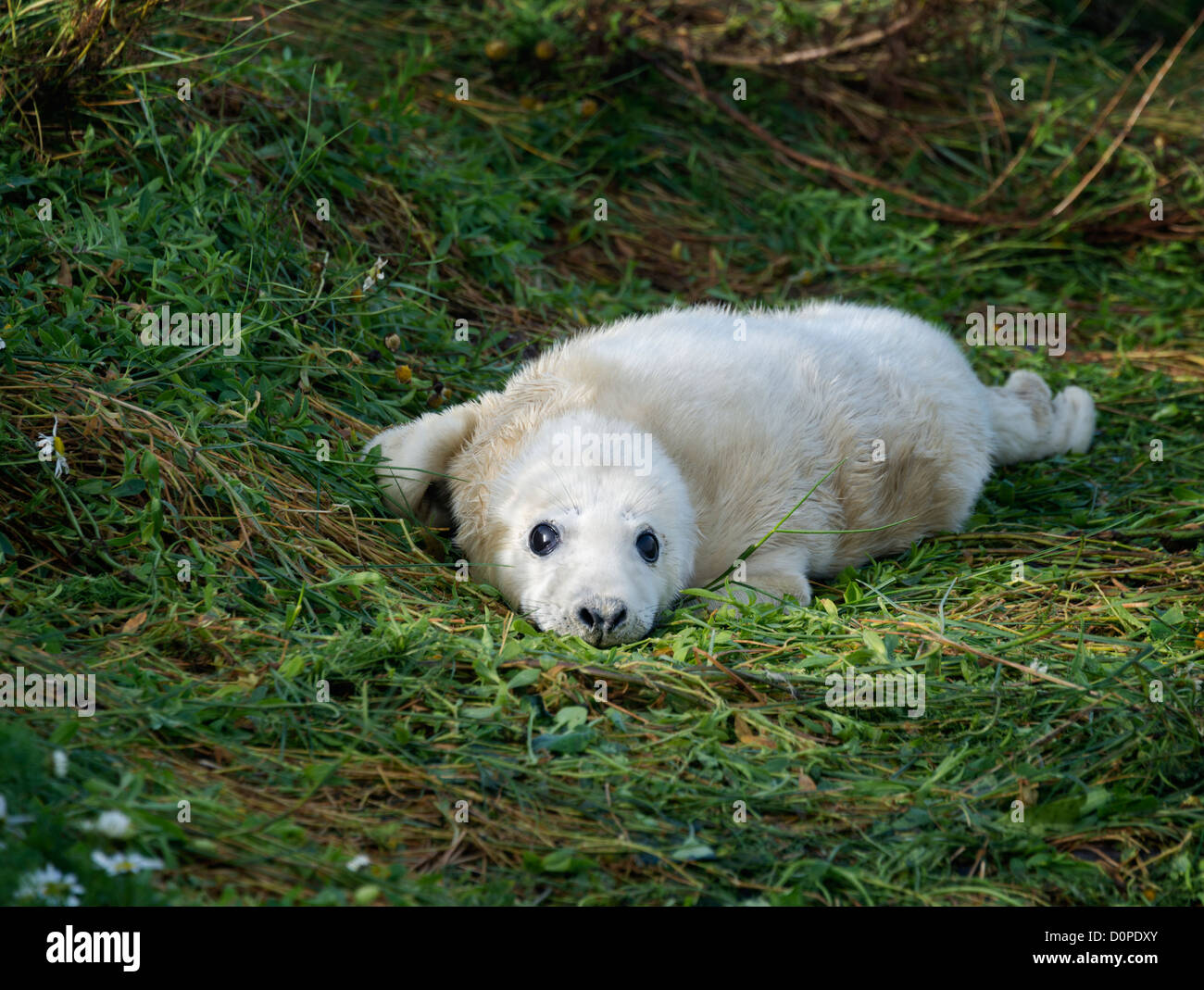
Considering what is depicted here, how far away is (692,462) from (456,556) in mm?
825

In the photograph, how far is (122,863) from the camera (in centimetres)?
212

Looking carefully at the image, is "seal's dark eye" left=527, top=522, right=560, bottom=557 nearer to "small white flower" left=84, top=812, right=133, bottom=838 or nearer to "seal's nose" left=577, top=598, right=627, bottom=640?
"seal's nose" left=577, top=598, right=627, bottom=640

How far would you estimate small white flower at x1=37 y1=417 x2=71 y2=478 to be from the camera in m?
3.10

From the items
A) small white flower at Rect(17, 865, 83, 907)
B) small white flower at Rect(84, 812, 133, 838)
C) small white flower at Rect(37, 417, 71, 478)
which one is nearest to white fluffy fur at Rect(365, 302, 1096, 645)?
small white flower at Rect(37, 417, 71, 478)

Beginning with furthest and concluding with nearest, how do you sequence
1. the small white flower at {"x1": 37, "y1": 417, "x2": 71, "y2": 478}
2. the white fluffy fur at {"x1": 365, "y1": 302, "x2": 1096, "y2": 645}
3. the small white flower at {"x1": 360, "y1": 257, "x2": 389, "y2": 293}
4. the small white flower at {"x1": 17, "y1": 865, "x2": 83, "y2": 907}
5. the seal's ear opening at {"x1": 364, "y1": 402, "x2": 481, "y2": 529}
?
the small white flower at {"x1": 360, "y1": 257, "x2": 389, "y2": 293} → the seal's ear opening at {"x1": 364, "y1": 402, "x2": 481, "y2": 529} → the white fluffy fur at {"x1": 365, "y1": 302, "x2": 1096, "y2": 645} → the small white flower at {"x1": 37, "y1": 417, "x2": 71, "y2": 478} → the small white flower at {"x1": 17, "y1": 865, "x2": 83, "y2": 907}

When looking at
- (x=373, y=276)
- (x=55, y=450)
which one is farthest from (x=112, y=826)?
(x=373, y=276)

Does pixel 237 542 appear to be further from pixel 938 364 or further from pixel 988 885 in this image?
pixel 938 364

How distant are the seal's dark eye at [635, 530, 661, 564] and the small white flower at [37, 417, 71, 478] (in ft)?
5.13

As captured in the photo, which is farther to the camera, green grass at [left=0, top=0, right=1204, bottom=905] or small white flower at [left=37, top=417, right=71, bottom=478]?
small white flower at [left=37, top=417, right=71, bottom=478]

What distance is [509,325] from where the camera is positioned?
5.07 meters

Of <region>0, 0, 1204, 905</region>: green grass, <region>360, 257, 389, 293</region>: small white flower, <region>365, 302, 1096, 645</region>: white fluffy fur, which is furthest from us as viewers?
<region>360, 257, 389, 293</region>: small white flower

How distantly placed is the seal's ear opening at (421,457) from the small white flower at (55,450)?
97 cm

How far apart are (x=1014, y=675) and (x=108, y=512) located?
2444 mm

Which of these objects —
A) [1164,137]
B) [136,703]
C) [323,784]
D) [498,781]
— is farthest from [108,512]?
[1164,137]
